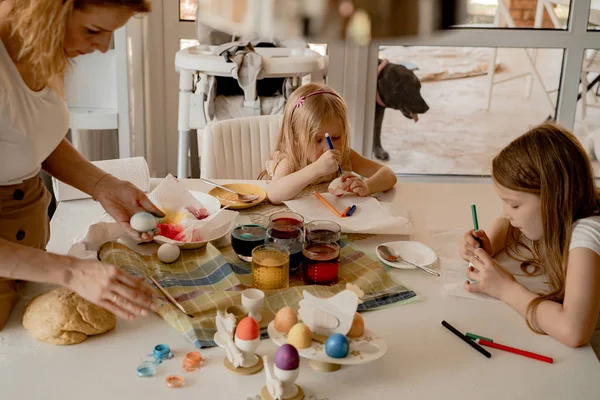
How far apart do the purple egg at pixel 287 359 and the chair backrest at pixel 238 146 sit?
49.1 inches

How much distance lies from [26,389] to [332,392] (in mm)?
449

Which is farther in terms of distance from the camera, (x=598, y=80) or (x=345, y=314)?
(x=598, y=80)

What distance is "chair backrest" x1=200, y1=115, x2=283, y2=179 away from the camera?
2164 mm

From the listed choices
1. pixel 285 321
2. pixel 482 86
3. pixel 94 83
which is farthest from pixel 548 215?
pixel 94 83

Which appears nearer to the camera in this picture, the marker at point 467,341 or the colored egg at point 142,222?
the marker at point 467,341

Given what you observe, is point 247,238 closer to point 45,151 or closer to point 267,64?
point 45,151

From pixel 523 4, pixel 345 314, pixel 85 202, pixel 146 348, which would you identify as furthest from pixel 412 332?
pixel 523 4

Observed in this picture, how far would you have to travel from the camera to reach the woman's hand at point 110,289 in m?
1.06

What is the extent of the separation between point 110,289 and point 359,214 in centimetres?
77

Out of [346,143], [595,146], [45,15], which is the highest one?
[45,15]

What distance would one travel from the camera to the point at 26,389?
0.99 metres

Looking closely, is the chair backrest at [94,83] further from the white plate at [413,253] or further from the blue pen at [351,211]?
the white plate at [413,253]

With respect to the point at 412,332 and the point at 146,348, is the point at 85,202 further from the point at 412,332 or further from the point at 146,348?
the point at 412,332

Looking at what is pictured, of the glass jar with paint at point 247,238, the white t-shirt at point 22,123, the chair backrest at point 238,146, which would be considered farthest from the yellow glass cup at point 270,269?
the chair backrest at point 238,146
